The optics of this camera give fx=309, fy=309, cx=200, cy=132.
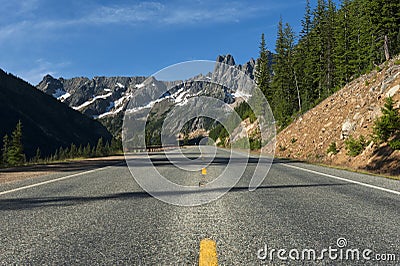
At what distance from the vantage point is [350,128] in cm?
2186

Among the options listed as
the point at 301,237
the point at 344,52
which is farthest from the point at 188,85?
the point at 344,52

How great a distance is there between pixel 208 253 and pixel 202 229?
1000mm

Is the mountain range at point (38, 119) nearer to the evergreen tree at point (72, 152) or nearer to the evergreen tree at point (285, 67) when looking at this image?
the evergreen tree at point (72, 152)

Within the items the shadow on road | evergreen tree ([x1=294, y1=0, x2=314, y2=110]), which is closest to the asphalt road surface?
the shadow on road

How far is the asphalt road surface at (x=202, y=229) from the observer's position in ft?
10.2

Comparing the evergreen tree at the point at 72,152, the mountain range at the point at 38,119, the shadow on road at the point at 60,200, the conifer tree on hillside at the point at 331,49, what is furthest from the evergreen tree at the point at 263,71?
the mountain range at the point at 38,119

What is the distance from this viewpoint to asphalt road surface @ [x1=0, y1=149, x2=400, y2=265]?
3104 millimetres

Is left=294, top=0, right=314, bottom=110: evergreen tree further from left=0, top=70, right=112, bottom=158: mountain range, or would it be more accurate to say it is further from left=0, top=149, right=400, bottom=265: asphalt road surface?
left=0, top=70, right=112, bottom=158: mountain range

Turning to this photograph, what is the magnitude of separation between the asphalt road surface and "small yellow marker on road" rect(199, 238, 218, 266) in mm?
55

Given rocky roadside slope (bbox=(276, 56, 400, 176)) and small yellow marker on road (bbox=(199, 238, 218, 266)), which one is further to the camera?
rocky roadside slope (bbox=(276, 56, 400, 176))

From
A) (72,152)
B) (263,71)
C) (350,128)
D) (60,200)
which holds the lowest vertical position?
(72,152)

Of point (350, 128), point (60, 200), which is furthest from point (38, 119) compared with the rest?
point (60, 200)

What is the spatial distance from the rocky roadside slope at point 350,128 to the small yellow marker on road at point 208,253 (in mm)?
12082

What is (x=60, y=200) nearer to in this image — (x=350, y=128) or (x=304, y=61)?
(x=350, y=128)
